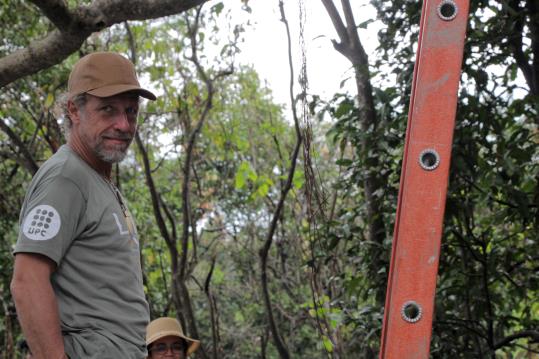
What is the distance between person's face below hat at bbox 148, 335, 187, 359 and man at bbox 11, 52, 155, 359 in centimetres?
249

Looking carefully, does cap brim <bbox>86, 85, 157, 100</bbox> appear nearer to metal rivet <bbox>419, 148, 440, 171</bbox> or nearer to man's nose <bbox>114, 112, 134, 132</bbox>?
man's nose <bbox>114, 112, 134, 132</bbox>

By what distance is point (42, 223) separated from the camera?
1745 mm

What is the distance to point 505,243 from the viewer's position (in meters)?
4.54

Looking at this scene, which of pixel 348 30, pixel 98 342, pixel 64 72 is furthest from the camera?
pixel 64 72

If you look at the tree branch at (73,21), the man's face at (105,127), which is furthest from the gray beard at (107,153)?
the tree branch at (73,21)

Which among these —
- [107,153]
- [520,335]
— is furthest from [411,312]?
[520,335]

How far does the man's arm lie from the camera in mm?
1694

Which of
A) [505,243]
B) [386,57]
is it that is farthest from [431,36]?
[505,243]

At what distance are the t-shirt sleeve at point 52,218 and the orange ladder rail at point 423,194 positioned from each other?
2.47ft

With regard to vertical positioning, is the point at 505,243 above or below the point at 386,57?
below

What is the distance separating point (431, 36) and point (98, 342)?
97 cm

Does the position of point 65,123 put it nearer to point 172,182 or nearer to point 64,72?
point 64,72

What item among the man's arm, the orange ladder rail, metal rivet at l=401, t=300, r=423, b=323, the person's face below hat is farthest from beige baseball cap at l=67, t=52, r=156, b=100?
the person's face below hat

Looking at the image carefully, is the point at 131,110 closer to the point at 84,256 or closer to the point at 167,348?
the point at 84,256
